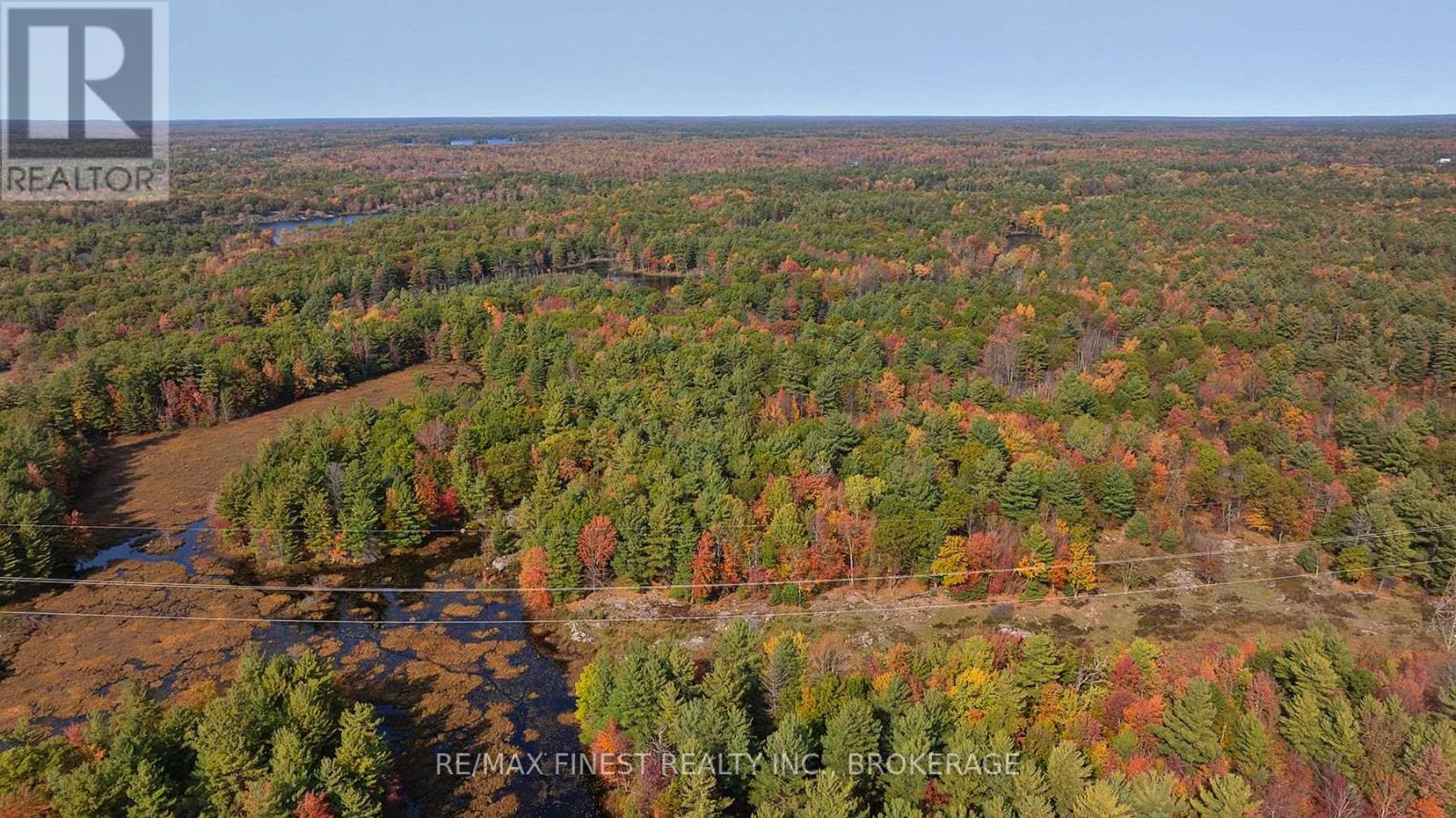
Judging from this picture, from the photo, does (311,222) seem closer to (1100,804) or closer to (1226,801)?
(1100,804)

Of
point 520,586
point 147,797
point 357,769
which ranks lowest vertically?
point 520,586

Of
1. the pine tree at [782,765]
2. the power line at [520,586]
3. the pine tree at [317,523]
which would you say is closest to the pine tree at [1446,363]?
the power line at [520,586]

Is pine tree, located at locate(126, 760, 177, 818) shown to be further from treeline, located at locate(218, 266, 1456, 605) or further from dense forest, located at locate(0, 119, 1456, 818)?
treeline, located at locate(218, 266, 1456, 605)

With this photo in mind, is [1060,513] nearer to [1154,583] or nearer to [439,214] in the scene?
[1154,583]

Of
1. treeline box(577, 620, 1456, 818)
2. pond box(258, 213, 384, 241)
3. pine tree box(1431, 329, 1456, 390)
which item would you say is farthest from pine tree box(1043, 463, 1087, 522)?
pond box(258, 213, 384, 241)

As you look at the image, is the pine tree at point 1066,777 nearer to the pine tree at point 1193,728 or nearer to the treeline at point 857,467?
the pine tree at point 1193,728

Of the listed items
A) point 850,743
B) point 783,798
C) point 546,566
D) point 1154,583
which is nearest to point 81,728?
point 546,566

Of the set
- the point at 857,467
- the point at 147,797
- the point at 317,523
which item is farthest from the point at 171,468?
the point at 857,467
